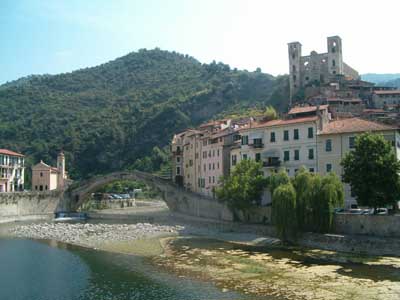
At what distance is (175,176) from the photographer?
8912 centimetres

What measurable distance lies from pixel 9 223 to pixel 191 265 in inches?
1954

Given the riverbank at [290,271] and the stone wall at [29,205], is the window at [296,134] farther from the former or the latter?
the stone wall at [29,205]

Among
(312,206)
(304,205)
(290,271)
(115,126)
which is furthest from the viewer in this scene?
(115,126)

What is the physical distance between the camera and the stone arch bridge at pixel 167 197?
68.3 m

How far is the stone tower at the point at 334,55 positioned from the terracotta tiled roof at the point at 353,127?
232ft

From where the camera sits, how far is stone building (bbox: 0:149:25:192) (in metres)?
93.0

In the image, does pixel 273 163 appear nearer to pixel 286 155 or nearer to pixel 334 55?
pixel 286 155

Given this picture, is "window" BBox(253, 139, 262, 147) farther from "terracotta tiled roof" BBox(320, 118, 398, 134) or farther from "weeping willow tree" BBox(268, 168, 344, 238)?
"weeping willow tree" BBox(268, 168, 344, 238)

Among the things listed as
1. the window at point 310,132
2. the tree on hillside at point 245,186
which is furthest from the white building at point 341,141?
the tree on hillside at point 245,186

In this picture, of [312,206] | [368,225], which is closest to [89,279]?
[312,206]

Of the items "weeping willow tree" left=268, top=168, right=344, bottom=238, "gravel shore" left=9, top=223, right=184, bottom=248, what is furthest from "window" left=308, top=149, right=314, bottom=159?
"gravel shore" left=9, top=223, right=184, bottom=248

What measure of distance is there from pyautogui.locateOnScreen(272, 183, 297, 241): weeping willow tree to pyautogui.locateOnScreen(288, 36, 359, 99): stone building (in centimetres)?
8277

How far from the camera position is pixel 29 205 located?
284ft

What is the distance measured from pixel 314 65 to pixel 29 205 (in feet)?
264
